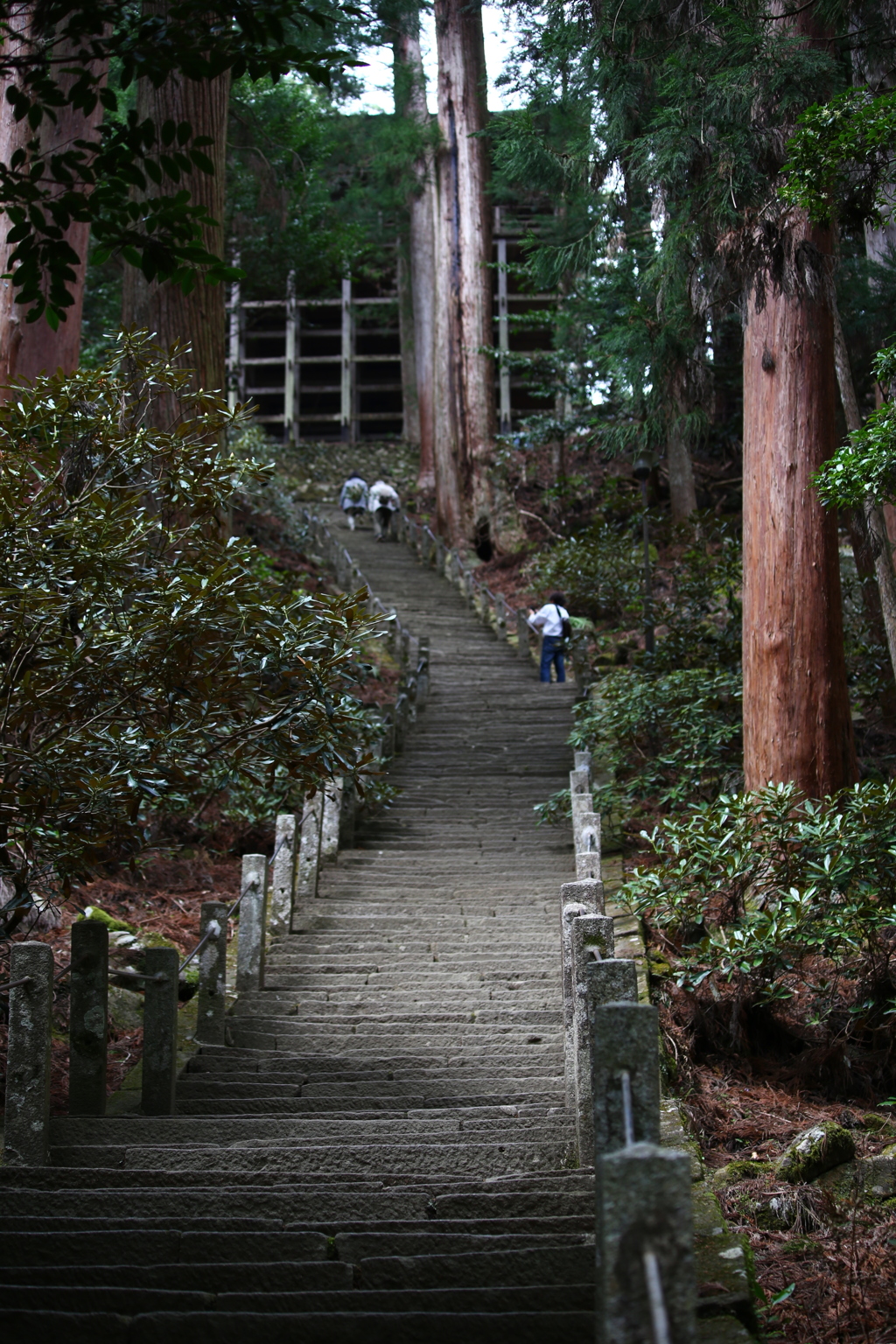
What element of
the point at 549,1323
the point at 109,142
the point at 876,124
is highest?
the point at 876,124

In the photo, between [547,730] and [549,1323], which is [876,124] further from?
[547,730]

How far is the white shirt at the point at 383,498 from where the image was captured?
27.0 metres

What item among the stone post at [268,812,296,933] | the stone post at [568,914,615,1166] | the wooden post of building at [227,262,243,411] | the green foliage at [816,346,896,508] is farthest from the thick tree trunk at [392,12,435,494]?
the stone post at [568,914,615,1166]

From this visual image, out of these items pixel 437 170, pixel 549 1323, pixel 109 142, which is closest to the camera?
pixel 549 1323

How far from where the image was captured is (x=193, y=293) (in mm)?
9922

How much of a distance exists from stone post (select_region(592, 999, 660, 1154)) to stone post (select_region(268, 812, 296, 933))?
258 inches

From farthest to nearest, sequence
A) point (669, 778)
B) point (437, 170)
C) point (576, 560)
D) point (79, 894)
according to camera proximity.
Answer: point (437, 170)
point (576, 560)
point (669, 778)
point (79, 894)

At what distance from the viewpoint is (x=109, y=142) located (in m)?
4.51

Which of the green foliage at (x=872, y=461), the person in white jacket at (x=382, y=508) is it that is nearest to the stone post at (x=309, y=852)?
the green foliage at (x=872, y=461)

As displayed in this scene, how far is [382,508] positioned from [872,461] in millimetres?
20837

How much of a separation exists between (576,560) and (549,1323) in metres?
17.4

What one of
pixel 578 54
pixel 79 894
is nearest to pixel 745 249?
pixel 578 54

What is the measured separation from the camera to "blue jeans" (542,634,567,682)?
16.8 metres

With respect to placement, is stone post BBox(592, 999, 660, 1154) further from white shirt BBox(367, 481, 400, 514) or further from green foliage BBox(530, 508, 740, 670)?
white shirt BBox(367, 481, 400, 514)
